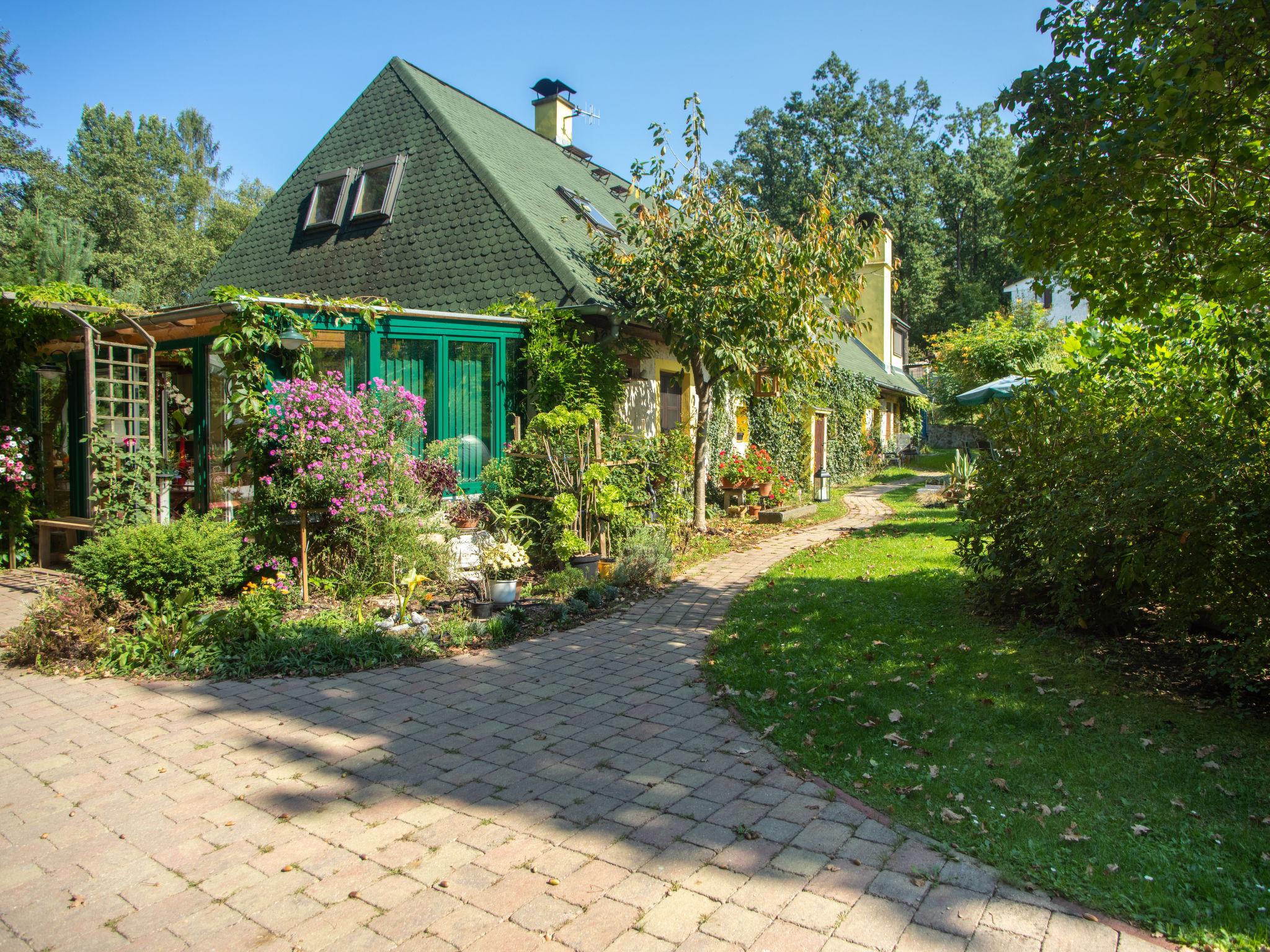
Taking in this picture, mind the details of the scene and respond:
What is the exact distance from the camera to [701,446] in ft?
36.9

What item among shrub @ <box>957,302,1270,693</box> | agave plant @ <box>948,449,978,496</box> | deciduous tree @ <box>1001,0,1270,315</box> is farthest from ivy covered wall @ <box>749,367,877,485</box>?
deciduous tree @ <box>1001,0,1270,315</box>

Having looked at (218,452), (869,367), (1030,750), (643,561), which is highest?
(869,367)

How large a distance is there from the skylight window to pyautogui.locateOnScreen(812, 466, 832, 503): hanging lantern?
6725mm

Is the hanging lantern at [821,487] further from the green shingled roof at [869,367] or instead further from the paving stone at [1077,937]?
the paving stone at [1077,937]

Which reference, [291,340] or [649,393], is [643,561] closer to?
[291,340]

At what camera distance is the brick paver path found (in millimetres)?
2701

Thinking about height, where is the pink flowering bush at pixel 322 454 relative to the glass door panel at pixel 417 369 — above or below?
below

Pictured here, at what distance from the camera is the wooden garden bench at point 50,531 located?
8766mm

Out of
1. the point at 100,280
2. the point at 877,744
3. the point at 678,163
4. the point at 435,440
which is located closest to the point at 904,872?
the point at 877,744

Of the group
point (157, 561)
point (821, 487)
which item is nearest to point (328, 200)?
point (157, 561)

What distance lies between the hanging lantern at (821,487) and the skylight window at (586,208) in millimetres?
6725

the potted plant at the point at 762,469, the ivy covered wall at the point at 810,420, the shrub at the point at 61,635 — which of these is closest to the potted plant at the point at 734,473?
the potted plant at the point at 762,469

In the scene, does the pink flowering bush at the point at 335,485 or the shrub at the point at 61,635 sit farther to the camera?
the pink flowering bush at the point at 335,485

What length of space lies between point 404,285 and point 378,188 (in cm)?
297
